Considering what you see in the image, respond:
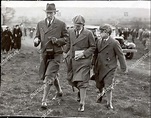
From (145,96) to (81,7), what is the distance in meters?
21.9

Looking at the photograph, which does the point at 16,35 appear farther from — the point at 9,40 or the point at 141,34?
the point at 141,34

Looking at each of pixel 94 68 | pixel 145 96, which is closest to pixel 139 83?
pixel 145 96

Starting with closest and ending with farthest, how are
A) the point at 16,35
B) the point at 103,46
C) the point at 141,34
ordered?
the point at 103,46, the point at 16,35, the point at 141,34

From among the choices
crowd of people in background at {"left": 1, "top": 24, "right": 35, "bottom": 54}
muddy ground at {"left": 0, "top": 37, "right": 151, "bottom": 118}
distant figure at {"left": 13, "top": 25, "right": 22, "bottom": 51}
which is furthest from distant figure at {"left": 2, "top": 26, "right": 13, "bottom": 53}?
muddy ground at {"left": 0, "top": 37, "right": 151, "bottom": 118}

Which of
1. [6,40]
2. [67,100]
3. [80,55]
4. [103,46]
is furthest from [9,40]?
[80,55]

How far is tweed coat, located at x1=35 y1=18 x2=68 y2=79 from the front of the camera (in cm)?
609

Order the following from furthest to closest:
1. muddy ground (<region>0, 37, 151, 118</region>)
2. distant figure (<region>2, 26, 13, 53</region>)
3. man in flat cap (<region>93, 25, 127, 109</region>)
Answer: distant figure (<region>2, 26, 13, 53</region>) → man in flat cap (<region>93, 25, 127, 109</region>) → muddy ground (<region>0, 37, 151, 118</region>)

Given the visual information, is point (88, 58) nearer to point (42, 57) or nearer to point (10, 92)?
point (42, 57)

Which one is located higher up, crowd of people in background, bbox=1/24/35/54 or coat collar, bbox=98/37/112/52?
coat collar, bbox=98/37/112/52

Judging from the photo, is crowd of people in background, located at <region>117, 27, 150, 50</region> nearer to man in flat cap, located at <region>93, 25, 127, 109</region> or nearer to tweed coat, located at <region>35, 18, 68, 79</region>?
man in flat cap, located at <region>93, 25, 127, 109</region>

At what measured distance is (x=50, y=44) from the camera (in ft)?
20.0

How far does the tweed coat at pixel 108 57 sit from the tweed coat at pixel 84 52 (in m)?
0.25

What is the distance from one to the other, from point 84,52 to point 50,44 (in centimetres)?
64

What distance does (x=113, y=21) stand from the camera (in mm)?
37719
